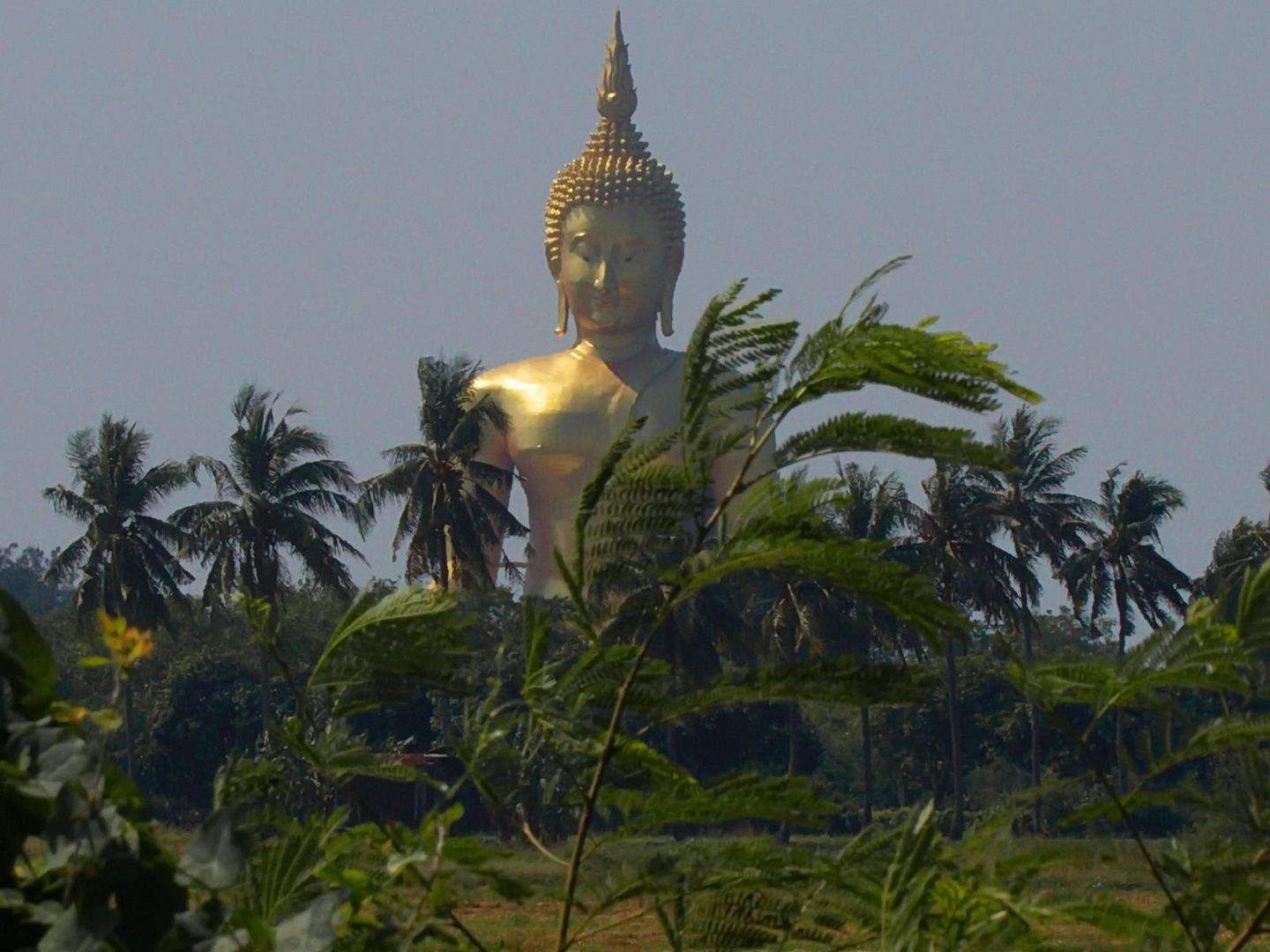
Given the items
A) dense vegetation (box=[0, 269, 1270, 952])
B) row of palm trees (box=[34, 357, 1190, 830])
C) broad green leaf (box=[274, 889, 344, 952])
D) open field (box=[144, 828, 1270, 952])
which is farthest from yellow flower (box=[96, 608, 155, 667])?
row of palm trees (box=[34, 357, 1190, 830])

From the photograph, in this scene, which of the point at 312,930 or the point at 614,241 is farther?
the point at 614,241

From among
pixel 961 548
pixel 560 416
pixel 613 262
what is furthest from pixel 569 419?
pixel 961 548

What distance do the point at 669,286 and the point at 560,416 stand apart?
7.89ft

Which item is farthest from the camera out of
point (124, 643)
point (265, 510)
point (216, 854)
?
point (265, 510)

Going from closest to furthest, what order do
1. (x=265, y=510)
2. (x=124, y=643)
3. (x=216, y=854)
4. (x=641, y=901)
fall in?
(x=124, y=643) < (x=216, y=854) < (x=641, y=901) < (x=265, y=510)

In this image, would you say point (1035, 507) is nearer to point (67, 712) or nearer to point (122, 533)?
point (122, 533)

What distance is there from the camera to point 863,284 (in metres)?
2.87

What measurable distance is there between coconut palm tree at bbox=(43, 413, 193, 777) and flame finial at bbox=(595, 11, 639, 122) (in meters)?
8.73

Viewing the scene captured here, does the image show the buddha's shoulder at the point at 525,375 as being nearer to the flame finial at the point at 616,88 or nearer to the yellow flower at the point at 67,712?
the flame finial at the point at 616,88

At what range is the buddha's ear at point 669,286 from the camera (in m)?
32.5

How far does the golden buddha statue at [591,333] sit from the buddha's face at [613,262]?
0.04 ft

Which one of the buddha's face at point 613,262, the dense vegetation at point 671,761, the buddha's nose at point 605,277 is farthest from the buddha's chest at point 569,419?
the dense vegetation at point 671,761

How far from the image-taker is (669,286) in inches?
1291

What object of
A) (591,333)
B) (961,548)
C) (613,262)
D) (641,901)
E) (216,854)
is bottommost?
(641,901)
